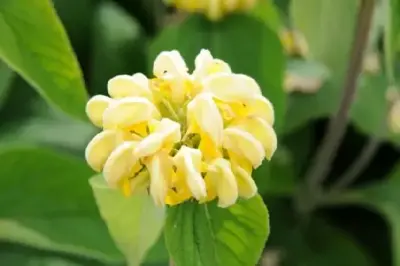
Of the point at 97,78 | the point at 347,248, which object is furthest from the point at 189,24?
the point at 347,248

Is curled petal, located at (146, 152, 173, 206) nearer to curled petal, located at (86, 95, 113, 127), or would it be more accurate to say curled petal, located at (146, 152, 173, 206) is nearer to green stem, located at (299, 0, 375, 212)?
curled petal, located at (86, 95, 113, 127)

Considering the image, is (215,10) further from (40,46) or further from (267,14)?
(40,46)

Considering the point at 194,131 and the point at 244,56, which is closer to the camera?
the point at 194,131

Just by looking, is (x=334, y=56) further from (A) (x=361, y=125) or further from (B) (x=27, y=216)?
(B) (x=27, y=216)

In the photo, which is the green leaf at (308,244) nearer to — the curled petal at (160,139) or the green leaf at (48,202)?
the green leaf at (48,202)

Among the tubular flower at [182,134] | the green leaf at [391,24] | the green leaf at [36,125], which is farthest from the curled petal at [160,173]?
the green leaf at [36,125]
